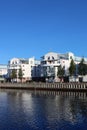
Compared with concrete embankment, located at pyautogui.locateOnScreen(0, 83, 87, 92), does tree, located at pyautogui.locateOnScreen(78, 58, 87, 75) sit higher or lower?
higher

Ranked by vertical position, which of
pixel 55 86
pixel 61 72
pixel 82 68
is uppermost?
pixel 82 68

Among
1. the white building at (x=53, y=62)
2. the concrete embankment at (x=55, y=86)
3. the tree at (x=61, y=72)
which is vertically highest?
the white building at (x=53, y=62)

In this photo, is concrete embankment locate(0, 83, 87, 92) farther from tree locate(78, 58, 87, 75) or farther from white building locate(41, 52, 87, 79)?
white building locate(41, 52, 87, 79)

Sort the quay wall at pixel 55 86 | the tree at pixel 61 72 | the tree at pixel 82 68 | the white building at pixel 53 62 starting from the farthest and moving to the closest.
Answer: the white building at pixel 53 62 → the tree at pixel 61 72 → the tree at pixel 82 68 → the quay wall at pixel 55 86

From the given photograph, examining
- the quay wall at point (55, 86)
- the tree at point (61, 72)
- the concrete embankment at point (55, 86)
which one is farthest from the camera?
the tree at point (61, 72)

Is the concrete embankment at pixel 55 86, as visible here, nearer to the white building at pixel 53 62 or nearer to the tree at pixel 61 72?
the tree at pixel 61 72

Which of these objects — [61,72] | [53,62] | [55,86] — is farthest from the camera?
[53,62]

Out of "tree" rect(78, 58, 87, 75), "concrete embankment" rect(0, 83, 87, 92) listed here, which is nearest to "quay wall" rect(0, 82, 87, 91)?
"concrete embankment" rect(0, 83, 87, 92)

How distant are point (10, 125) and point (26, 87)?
106 metres

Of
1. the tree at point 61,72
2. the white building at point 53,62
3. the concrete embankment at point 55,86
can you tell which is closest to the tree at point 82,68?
the tree at point 61,72

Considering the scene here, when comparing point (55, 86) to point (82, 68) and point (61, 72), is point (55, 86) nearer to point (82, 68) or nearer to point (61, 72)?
point (82, 68)

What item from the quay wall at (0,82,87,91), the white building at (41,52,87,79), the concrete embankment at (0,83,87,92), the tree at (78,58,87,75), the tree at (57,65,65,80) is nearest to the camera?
the concrete embankment at (0,83,87,92)

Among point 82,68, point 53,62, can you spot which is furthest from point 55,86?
point 53,62

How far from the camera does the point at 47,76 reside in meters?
181
